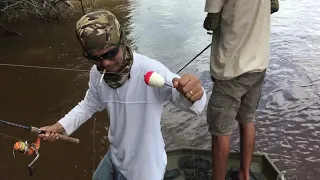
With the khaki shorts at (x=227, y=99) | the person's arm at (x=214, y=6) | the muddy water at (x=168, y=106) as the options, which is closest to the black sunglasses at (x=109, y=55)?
the person's arm at (x=214, y=6)

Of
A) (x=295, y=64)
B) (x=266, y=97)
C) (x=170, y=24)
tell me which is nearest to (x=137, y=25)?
(x=170, y=24)

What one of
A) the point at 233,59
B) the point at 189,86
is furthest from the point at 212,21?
the point at 189,86

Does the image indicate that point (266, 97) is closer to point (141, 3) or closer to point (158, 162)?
point (158, 162)

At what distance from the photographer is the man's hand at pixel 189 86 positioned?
192cm

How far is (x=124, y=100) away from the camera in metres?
2.39

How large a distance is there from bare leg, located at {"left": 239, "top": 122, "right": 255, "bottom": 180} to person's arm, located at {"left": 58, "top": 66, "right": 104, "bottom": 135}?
1.38m

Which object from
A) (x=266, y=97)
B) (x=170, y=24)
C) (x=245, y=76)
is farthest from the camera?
(x=170, y=24)

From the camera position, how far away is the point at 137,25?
35.9 ft

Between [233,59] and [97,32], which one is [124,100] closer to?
[97,32]

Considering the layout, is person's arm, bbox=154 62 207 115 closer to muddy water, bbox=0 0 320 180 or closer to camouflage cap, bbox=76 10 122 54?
camouflage cap, bbox=76 10 122 54

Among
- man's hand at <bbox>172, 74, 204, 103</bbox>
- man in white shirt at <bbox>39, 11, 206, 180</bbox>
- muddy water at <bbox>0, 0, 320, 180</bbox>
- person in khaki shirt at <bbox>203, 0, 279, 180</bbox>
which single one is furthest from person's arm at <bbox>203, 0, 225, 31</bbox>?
muddy water at <bbox>0, 0, 320, 180</bbox>

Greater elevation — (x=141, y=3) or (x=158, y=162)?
(x=158, y=162)

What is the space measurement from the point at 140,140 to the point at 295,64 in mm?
5756

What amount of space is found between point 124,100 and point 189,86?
600 millimetres
